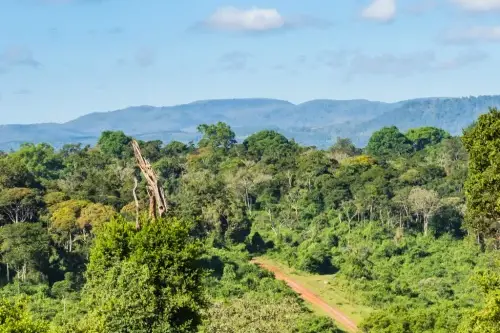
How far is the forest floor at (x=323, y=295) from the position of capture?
1708 inches

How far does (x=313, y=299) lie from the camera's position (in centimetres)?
4728

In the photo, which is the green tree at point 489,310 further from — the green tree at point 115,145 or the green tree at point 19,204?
the green tree at point 115,145

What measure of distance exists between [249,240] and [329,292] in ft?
38.0

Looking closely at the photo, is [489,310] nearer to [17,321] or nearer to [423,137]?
[17,321]

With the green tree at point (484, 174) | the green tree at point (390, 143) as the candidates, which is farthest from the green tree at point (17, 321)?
the green tree at point (390, 143)

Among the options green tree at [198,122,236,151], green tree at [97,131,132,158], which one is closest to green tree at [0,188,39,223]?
green tree at [97,131,132,158]

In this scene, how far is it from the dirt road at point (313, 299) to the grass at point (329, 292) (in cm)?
29

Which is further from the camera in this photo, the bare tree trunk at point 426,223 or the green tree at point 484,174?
the bare tree trunk at point 426,223

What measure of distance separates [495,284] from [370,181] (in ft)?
150

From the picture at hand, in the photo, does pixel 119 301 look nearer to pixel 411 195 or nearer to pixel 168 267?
pixel 168 267

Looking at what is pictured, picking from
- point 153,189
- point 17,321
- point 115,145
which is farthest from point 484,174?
point 115,145

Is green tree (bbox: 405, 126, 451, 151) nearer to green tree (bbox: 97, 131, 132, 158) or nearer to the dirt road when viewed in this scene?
green tree (bbox: 97, 131, 132, 158)

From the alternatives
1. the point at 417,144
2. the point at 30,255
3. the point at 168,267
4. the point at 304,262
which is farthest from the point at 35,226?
the point at 417,144

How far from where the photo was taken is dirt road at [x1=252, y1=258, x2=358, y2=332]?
1665 inches
